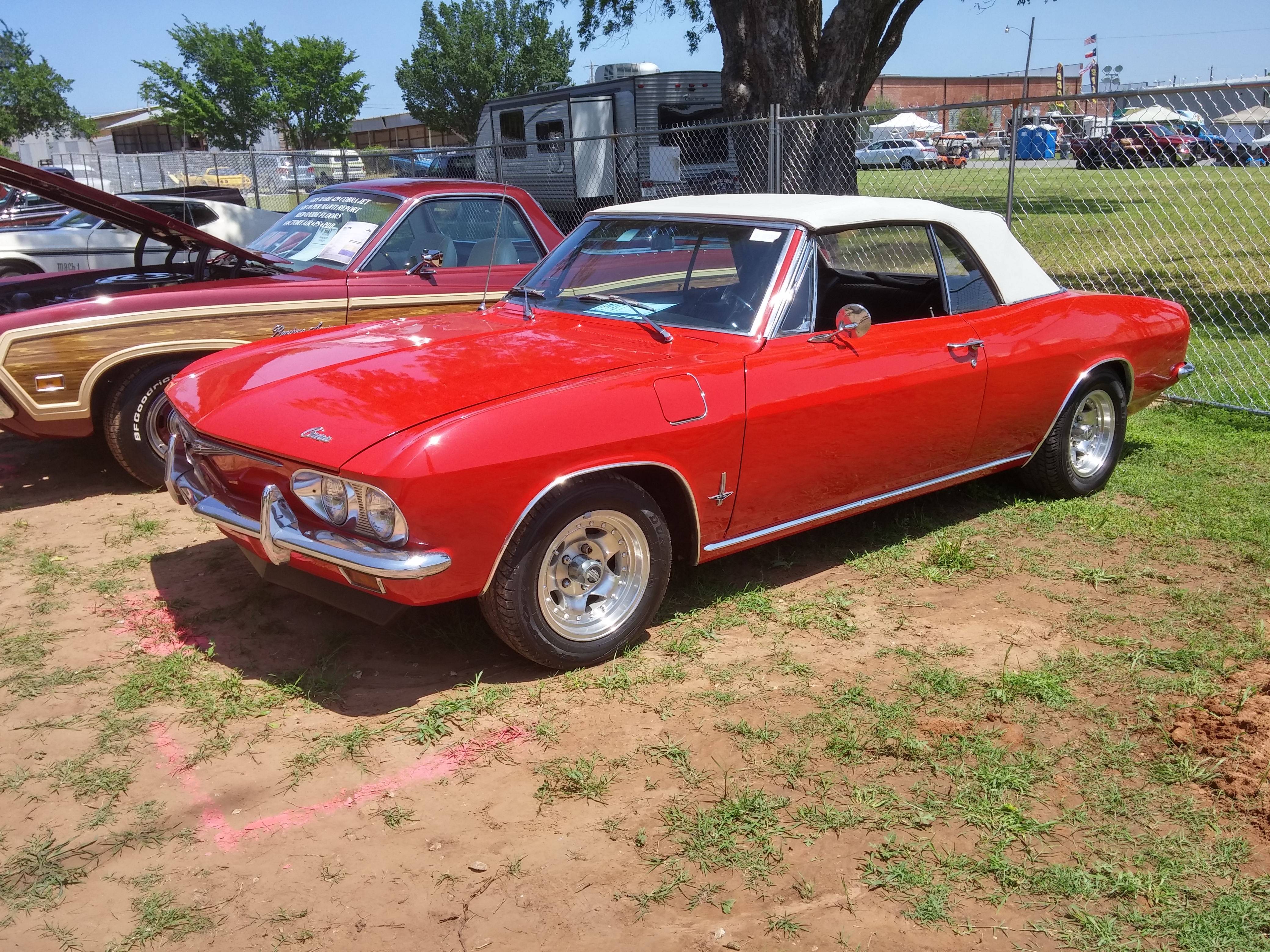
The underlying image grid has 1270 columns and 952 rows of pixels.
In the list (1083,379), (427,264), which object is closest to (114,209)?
(427,264)

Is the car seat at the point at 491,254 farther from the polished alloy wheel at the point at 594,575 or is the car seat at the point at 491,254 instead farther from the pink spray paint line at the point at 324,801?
the pink spray paint line at the point at 324,801

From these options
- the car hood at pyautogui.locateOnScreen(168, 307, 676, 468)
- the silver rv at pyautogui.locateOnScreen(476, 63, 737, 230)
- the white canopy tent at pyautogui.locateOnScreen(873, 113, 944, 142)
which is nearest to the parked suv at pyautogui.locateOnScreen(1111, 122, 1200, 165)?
the car hood at pyautogui.locateOnScreen(168, 307, 676, 468)

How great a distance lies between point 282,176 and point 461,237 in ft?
61.7

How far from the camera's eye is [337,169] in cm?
2205

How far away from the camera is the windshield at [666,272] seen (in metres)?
4.38

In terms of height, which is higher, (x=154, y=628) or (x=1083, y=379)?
(x=1083, y=379)

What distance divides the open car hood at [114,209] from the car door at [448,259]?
2.29 feet

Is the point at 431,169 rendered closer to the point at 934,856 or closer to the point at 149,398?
the point at 149,398

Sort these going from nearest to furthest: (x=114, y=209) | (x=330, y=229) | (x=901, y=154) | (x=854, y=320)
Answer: (x=854, y=320) < (x=114, y=209) < (x=330, y=229) < (x=901, y=154)

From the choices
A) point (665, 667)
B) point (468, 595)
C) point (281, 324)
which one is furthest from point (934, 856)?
point (281, 324)

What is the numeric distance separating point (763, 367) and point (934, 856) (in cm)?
193

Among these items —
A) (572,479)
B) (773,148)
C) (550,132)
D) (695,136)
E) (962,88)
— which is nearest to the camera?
(572,479)

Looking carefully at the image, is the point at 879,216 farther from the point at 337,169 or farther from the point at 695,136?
the point at 337,169

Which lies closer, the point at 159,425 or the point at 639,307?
the point at 639,307
